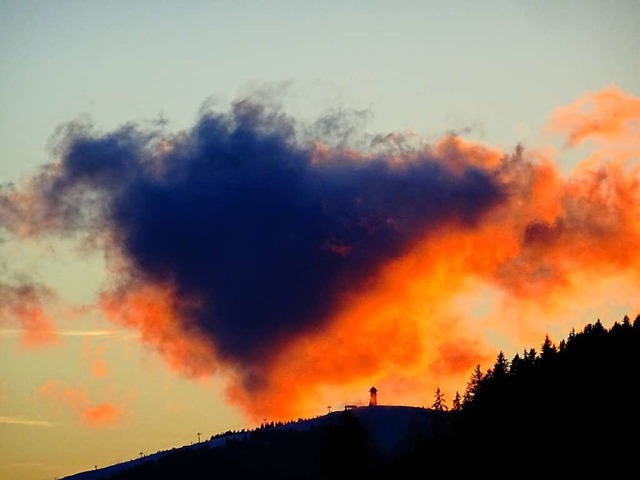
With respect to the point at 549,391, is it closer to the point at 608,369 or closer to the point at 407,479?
the point at 608,369

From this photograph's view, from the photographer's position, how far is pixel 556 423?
179m

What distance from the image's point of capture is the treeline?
169 metres

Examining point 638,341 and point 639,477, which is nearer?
point 639,477

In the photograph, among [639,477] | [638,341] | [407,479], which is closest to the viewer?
[639,477]

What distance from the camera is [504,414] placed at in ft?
614

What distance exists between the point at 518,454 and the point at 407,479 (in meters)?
13.9

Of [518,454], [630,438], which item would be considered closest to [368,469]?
[518,454]

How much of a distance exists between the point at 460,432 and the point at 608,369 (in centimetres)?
1889

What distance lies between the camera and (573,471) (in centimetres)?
16425

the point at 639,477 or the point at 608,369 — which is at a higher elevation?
the point at 608,369

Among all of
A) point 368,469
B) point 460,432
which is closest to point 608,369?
point 460,432

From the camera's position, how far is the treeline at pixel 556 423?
16875 centimetres

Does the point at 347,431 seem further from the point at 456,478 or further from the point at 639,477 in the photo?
the point at 639,477

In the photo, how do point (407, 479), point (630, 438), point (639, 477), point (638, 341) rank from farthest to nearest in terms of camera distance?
point (638, 341) → point (407, 479) → point (630, 438) → point (639, 477)
